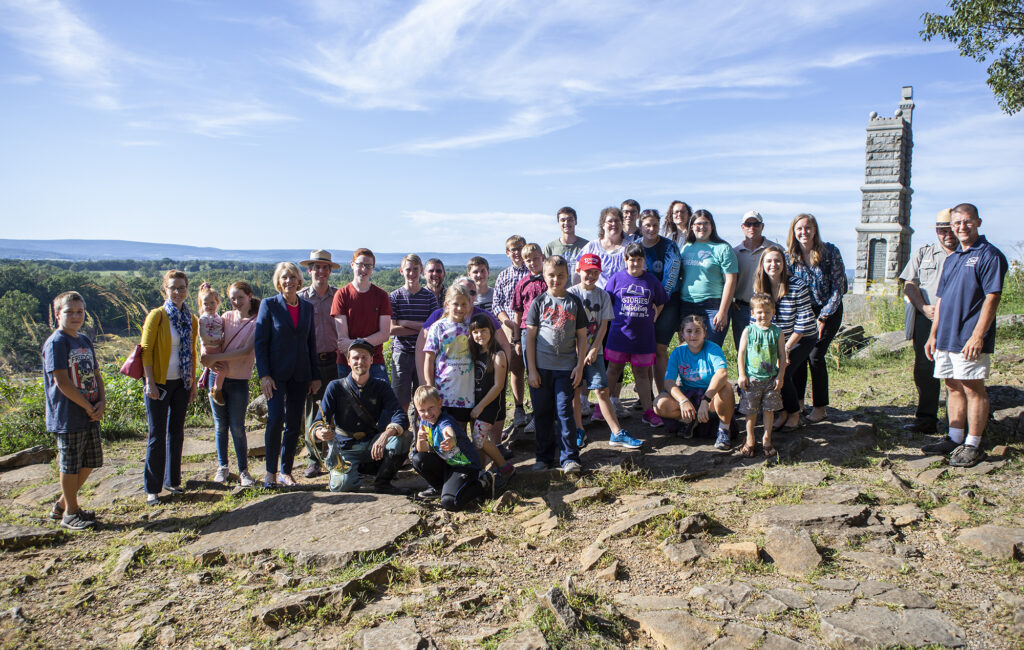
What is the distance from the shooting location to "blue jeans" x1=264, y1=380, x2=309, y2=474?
513cm

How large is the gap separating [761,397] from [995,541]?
6.10 ft

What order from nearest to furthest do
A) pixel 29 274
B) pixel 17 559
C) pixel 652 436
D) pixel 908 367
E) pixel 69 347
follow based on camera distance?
pixel 17 559, pixel 69 347, pixel 652 436, pixel 908 367, pixel 29 274

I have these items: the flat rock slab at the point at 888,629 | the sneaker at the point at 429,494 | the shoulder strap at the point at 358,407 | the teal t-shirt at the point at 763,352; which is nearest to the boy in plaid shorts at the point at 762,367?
the teal t-shirt at the point at 763,352

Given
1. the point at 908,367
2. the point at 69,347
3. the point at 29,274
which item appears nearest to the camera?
the point at 69,347

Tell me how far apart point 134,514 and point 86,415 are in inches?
34.1

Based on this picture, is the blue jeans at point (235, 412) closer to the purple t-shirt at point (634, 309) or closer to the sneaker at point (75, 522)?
the sneaker at point (75, 522)

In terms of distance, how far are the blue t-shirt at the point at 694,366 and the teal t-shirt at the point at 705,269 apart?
Result: 510 mm

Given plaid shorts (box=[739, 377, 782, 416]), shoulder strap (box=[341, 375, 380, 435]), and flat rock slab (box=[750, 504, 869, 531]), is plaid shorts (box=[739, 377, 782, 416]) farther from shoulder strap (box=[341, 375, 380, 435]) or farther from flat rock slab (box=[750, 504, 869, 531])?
shoulder strap (box=[341, 375, 380, 435])

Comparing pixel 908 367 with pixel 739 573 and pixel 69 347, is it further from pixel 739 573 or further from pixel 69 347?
pixel 69 347

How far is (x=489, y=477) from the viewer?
4.73 m

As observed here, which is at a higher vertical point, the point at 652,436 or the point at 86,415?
the point at 86,415

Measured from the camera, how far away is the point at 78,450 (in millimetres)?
4488

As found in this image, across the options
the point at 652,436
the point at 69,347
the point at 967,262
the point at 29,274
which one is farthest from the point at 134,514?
the point at 29,274

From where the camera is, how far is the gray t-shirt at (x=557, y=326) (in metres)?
5.04
